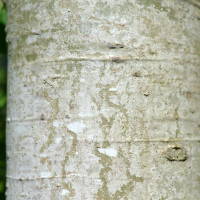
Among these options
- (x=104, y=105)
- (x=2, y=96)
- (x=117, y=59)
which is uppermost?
(x=2, y=96)

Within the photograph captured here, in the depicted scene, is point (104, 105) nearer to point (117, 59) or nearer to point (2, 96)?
point (117, 59)

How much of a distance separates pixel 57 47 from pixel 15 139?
40 centimetres

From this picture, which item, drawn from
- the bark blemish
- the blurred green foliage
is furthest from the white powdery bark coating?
the blurred green foliage

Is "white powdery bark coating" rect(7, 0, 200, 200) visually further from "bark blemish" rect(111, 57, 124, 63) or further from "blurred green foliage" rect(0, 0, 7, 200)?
"blurred green foliage" rect(0, 0, 7, 200)

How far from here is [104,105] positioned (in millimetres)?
876

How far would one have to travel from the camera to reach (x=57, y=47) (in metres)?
0.92

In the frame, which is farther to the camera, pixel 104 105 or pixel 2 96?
pixel 2 96

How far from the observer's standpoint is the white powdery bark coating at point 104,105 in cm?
87

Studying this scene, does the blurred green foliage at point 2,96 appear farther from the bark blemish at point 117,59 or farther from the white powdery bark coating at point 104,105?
the bark blemish at point 117,59

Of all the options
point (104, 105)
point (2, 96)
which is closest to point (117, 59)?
point (104, 105)

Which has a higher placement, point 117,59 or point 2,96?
point 2,96

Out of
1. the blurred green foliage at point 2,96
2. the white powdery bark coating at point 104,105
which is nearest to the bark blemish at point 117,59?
the white powdery bark coating at point 104,105

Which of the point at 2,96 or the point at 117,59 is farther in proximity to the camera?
the point at 2,96

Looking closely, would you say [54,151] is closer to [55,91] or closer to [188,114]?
[55,91]
